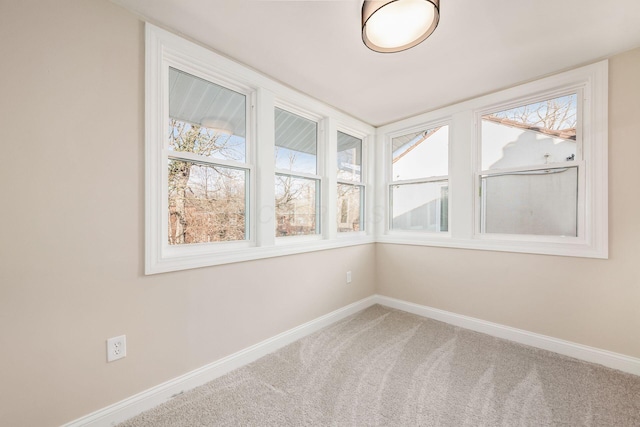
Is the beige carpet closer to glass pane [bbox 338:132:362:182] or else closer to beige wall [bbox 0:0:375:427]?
beige wall [bbox 0:0:375:427]

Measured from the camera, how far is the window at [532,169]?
218cm

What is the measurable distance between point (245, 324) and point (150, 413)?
2.40ft

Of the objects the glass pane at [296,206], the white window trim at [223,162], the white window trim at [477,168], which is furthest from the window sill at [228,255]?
the white window trim at [477,168]

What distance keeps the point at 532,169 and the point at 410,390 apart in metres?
2.18

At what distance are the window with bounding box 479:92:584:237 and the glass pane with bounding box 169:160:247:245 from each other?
2429mm

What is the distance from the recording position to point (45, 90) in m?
1.25

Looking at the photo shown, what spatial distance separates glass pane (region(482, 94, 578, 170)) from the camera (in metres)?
2.20

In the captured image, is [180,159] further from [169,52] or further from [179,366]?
[179,366]

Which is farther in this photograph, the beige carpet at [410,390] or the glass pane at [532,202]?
the glass pane at [532,202]

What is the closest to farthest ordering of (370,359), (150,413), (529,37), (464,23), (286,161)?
(150,413), (464,23), (529,37), (370,359), (286,161)

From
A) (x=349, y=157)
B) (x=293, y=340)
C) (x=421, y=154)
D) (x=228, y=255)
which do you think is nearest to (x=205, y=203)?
(x=228, y=255)

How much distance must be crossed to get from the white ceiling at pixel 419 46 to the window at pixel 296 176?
1.29 feet

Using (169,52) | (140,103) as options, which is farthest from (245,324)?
(169,52)

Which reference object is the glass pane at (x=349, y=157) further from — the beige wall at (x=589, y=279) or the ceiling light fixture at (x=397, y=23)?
the ceiling light fixture at (x=397, y=23)
